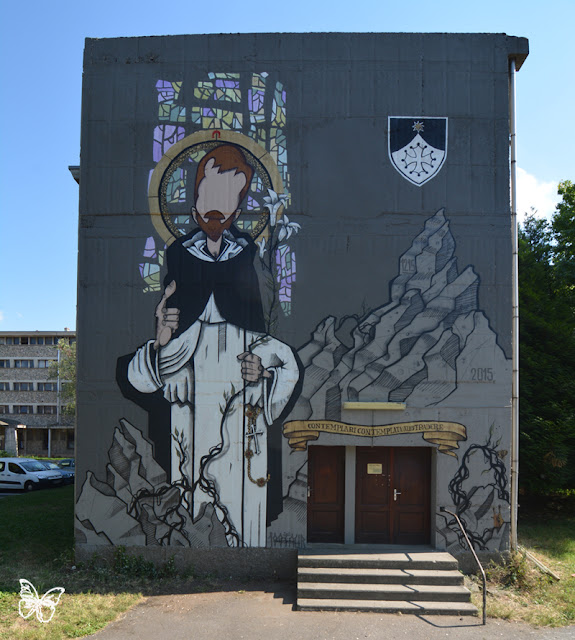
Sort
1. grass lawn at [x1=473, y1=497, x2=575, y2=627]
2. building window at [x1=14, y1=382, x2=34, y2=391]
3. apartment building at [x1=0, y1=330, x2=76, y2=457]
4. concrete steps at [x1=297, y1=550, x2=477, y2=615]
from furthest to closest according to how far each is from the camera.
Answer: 1. building window at [x1=14, y1=382, x2=34, y2=391]
2. apartment building at [x1=0, y1=330, x2=76, y2=457]
3. concrete steps at [x1=297, y1=550, x2=477, y2=615]
4. grass lawn at [x1=473, y1=497, x2=575, y2=627]

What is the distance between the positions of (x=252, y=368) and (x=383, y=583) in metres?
4.60

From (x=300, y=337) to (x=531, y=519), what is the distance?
847 centimetres

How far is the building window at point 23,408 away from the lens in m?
42.2

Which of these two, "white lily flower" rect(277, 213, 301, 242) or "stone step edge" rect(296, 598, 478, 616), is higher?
"white lily flower" rect(277, 213, 301, 242)

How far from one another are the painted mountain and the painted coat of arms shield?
6.89 feet

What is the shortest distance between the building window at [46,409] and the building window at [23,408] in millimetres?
605

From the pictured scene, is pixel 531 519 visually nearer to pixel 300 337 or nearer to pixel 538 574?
pixel 538 574

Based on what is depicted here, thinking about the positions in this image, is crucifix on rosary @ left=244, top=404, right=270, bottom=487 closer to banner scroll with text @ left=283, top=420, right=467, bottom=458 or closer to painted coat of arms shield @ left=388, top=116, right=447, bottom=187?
banner scroll with text @ left=283, top=420, right=467, bottom=458

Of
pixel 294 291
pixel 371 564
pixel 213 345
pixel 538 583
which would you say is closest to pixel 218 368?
pixel 213 345

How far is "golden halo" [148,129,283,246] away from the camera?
11.0 m

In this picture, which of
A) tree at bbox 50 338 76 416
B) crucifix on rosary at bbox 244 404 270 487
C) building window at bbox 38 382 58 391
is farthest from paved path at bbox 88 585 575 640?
building window at bbox 38 382 58 391

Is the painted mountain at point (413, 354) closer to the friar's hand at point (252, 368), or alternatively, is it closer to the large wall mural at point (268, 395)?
the large wall mural at point (268, 395)

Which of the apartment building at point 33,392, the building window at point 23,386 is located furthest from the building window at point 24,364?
the building window at point 23,386

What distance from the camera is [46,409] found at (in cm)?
4209
